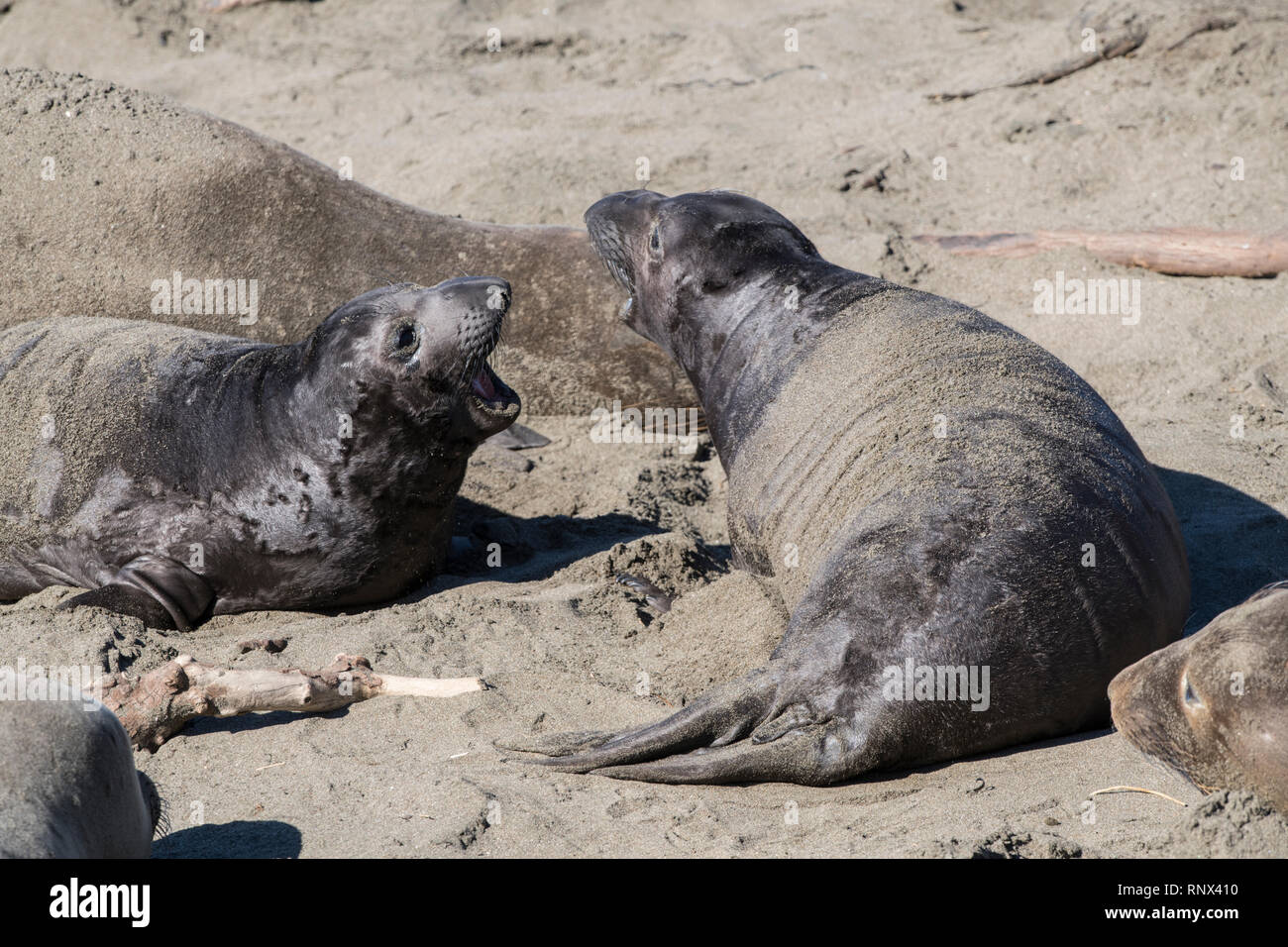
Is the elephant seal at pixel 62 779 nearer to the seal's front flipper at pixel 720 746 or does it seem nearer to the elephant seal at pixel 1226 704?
the seal's front flipper at pixel 720 746

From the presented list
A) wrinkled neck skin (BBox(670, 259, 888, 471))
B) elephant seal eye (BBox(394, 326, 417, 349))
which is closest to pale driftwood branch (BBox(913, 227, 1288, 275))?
wrinkled neck skin (BBox(670, 259, 888, 471))

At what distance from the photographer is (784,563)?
154 inches

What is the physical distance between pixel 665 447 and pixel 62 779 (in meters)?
3.74

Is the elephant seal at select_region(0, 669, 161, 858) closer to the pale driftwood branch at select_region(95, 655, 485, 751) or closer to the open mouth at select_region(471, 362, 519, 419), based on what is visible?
the pale driftwood branch at select_region(95, 655, 485, 751)

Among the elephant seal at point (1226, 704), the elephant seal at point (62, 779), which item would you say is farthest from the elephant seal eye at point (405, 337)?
the elephant seal at point (1226, 704)

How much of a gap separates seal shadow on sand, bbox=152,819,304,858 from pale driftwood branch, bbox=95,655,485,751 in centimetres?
47

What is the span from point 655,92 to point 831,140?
4.93ft

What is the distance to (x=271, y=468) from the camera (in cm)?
442

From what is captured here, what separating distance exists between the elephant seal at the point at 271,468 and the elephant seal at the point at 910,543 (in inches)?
38.8

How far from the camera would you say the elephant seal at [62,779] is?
7.32ft

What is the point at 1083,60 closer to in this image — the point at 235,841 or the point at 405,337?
the point at 405,337
